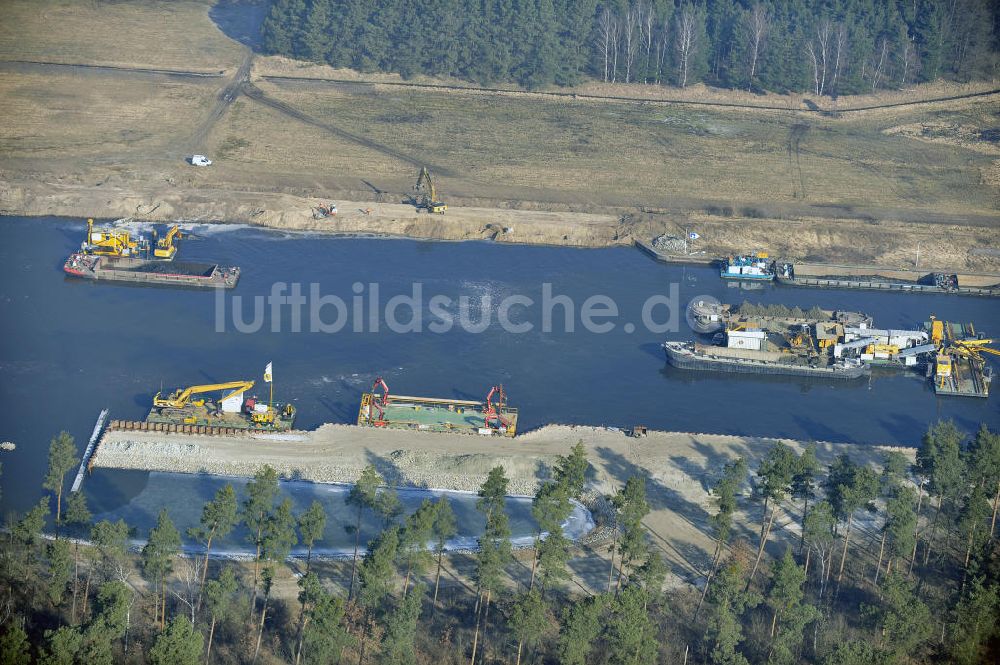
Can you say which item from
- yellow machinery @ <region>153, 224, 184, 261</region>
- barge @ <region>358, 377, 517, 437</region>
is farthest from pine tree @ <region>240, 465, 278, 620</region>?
yellow machinery @ <region>153, 224, 184, 261</region>

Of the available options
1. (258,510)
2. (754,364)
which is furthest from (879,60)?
(258,510)

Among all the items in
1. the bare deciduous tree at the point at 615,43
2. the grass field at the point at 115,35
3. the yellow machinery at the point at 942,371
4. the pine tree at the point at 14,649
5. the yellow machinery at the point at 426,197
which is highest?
the bare deciduous tree at the point at 615,43

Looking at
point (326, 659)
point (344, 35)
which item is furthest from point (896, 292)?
point (344, 35)

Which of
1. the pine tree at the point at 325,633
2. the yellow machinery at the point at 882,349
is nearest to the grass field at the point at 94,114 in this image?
the yellow machinery at the point at 882,349

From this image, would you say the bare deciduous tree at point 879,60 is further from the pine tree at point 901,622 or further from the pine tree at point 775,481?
the pine tree at point 901,622

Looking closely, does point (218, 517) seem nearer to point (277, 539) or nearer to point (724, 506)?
point (277, 539)

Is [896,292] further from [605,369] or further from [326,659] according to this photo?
[326,659]
